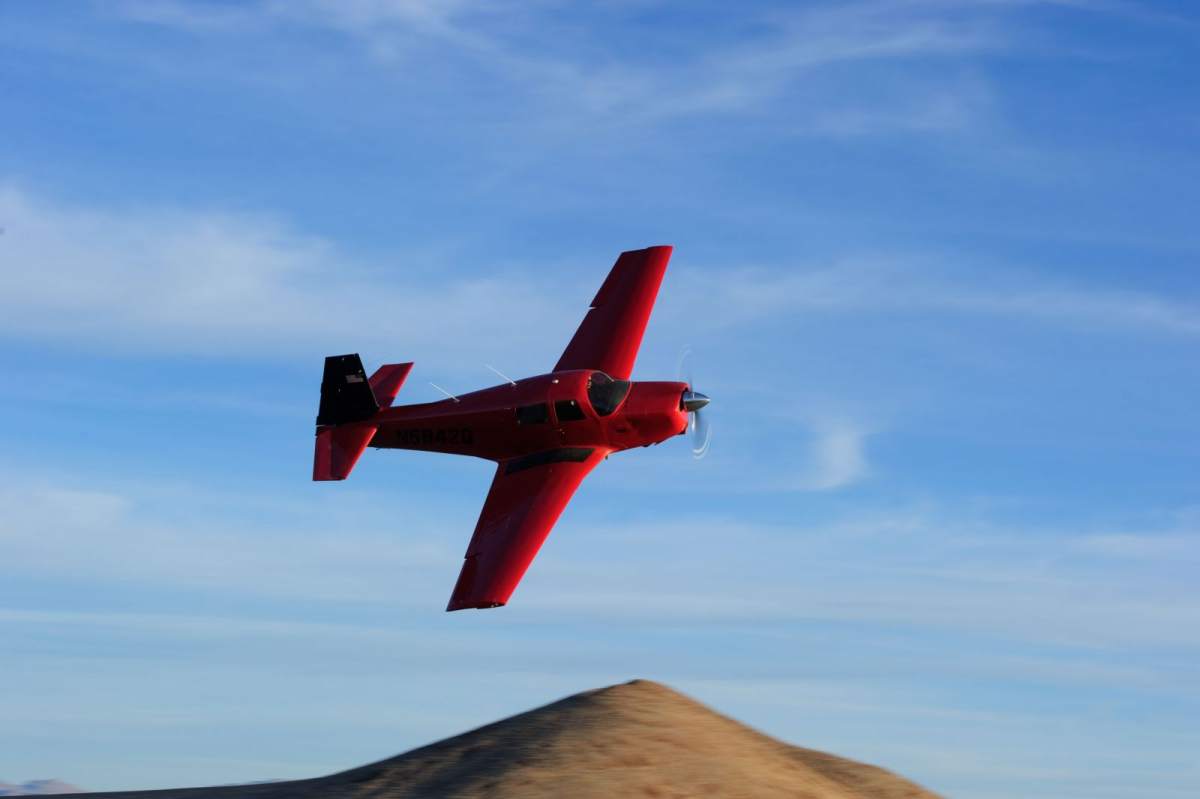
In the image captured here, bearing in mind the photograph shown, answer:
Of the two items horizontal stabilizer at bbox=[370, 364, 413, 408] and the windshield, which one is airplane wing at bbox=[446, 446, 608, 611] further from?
horizontal stabilizer at bbox=[370, 364, 413, 408]

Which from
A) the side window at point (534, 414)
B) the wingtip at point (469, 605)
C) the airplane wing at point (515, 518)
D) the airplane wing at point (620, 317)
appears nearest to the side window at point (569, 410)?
the side window at point (534, 414)

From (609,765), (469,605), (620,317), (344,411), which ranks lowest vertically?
(609,765)

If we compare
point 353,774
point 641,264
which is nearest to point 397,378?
point 641,264

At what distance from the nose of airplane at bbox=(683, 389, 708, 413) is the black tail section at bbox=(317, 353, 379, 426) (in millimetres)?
11074

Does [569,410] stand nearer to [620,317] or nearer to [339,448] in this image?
[620,317]

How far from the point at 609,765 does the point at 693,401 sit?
13271 mm

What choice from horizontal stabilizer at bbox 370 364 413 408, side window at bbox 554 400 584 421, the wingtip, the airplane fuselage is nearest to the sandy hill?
the wingtip

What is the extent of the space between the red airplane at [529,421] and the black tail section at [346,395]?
0.03 meters

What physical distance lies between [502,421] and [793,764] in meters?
14.0

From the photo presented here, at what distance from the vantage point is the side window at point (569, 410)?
3700cm

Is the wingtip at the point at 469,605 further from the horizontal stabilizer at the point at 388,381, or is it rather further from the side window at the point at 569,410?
the horizontal stabilizer at the point at 388,381

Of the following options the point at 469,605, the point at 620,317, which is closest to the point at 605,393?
the point at 620,317

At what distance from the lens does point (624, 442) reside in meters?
37.6

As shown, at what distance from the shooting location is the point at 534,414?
123 ft
